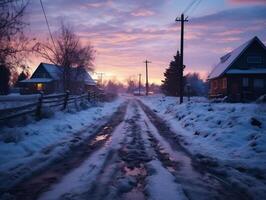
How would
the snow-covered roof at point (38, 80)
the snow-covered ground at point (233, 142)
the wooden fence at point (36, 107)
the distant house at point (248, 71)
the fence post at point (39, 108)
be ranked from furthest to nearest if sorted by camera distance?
1. the snow-covered roof at point (38, 80)
2. the distant house at point (248, 71)
3. the fence post at point (39, 108)
4. the wooden fence at point (36, 107)
5. the snow-covered ground at point (233, 142)

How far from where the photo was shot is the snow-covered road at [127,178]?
5793 millimetres

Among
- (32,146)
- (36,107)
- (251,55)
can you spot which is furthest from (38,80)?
(32,146)

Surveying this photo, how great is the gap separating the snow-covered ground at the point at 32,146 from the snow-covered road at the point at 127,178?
419 millimetres

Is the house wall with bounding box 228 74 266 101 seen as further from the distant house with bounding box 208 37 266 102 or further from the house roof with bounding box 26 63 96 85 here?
the house roof with bounding box 26 63 96 85

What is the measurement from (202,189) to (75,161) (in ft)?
12.1

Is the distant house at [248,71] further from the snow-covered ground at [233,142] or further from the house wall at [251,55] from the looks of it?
the snow-covered ground at [233,142]

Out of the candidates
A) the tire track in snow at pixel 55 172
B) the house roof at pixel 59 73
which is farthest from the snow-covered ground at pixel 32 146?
the house roof at pixel 59 73

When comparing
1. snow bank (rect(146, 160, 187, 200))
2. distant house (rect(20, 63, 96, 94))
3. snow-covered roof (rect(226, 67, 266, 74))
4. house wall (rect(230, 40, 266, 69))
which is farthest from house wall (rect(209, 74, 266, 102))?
distant house (rect(20, 63, 96, 94))

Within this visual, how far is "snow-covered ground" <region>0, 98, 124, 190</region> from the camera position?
736cm

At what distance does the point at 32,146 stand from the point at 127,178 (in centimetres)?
438

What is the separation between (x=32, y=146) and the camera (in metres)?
10.0

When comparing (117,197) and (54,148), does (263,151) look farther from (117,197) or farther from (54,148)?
(54,148)

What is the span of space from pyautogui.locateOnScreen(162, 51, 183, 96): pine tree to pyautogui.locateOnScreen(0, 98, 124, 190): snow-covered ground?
4971cm

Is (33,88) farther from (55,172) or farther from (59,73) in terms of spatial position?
(55,172)
